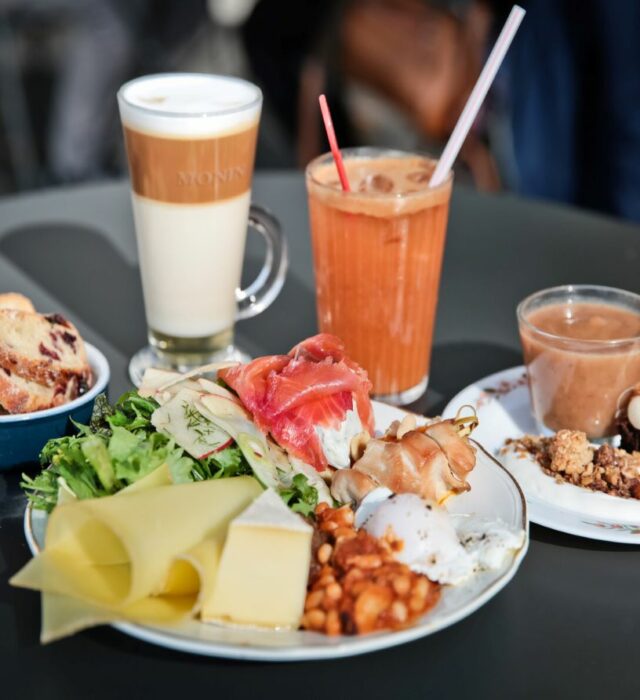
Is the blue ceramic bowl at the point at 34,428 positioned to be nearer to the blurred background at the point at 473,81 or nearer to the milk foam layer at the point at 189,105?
the milk foam layer at the point at 189,105

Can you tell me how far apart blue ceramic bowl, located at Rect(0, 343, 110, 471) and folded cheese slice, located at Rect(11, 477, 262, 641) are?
8.7 inches

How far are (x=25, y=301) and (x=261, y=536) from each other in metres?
0.57

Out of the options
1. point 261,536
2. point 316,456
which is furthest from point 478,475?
point 261,536

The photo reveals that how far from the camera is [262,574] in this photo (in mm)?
884

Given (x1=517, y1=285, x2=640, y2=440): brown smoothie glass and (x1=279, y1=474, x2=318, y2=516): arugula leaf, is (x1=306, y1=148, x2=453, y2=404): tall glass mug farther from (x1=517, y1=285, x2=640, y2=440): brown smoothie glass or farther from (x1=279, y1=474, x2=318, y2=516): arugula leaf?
(x1=279, y1=474, x2=318, y2=516): arugula leaf

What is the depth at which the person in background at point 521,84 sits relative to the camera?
2.75 m

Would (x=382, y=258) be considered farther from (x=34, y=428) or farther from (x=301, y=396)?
(x=34, y=428)

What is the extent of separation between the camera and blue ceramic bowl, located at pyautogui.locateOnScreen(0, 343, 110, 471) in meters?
1.15

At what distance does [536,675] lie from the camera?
91 cm

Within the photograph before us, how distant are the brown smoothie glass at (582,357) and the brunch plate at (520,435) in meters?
0.04

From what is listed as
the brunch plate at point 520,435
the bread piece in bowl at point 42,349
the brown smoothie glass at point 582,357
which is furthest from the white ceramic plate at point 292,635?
the brown smoothie glass at point 582,357

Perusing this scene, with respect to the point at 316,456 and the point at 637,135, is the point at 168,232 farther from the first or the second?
the point at 637,135

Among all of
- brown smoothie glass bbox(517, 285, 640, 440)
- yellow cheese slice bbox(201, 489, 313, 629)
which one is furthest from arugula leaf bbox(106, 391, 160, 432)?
brown smoothie glass bbox(517, 285, 640, 440)

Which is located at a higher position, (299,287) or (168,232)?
(168,232)
